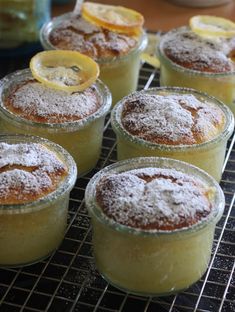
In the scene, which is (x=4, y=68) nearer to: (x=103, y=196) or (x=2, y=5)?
(x=2, y=5)

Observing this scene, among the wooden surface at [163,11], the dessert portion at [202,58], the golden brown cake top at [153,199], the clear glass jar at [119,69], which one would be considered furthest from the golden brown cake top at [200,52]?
the golden brown cake top at [153,199]

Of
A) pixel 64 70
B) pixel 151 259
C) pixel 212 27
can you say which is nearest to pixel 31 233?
pixel 151 259

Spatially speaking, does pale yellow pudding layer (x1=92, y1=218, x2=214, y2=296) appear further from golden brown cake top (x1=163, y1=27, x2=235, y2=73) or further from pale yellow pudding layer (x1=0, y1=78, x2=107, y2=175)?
golden brown cake top (x1=163, y1=27, x2=235, y2=73)

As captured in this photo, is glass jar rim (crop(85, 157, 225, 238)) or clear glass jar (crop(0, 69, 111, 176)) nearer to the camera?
glass jar rim (crop(85, 157, 225, 238))

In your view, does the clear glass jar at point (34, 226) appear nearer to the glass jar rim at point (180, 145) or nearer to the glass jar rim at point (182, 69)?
the glass jar rim at point (180, 145)

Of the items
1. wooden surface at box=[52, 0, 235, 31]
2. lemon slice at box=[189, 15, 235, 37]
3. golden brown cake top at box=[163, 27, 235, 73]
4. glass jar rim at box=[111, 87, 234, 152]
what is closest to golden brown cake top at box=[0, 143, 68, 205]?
glass jar rim at box=[111, 87, 234, 152]

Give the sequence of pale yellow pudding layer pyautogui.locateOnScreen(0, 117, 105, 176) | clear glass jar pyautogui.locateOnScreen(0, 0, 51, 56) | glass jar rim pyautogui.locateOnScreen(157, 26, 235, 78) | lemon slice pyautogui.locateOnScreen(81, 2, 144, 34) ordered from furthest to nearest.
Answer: clear glass jar pyautogui.locateOnScreen(0, 0, 51, 56), lemon slice pyautogui.locateOnScreen(81, 2, 144, 34), glass jar rim pyautogui.locateOnScreen(157, 26, 235, 78), pale yellow pudding layer pyautogui.locateOnScreen(0, 117, 105, 176)
